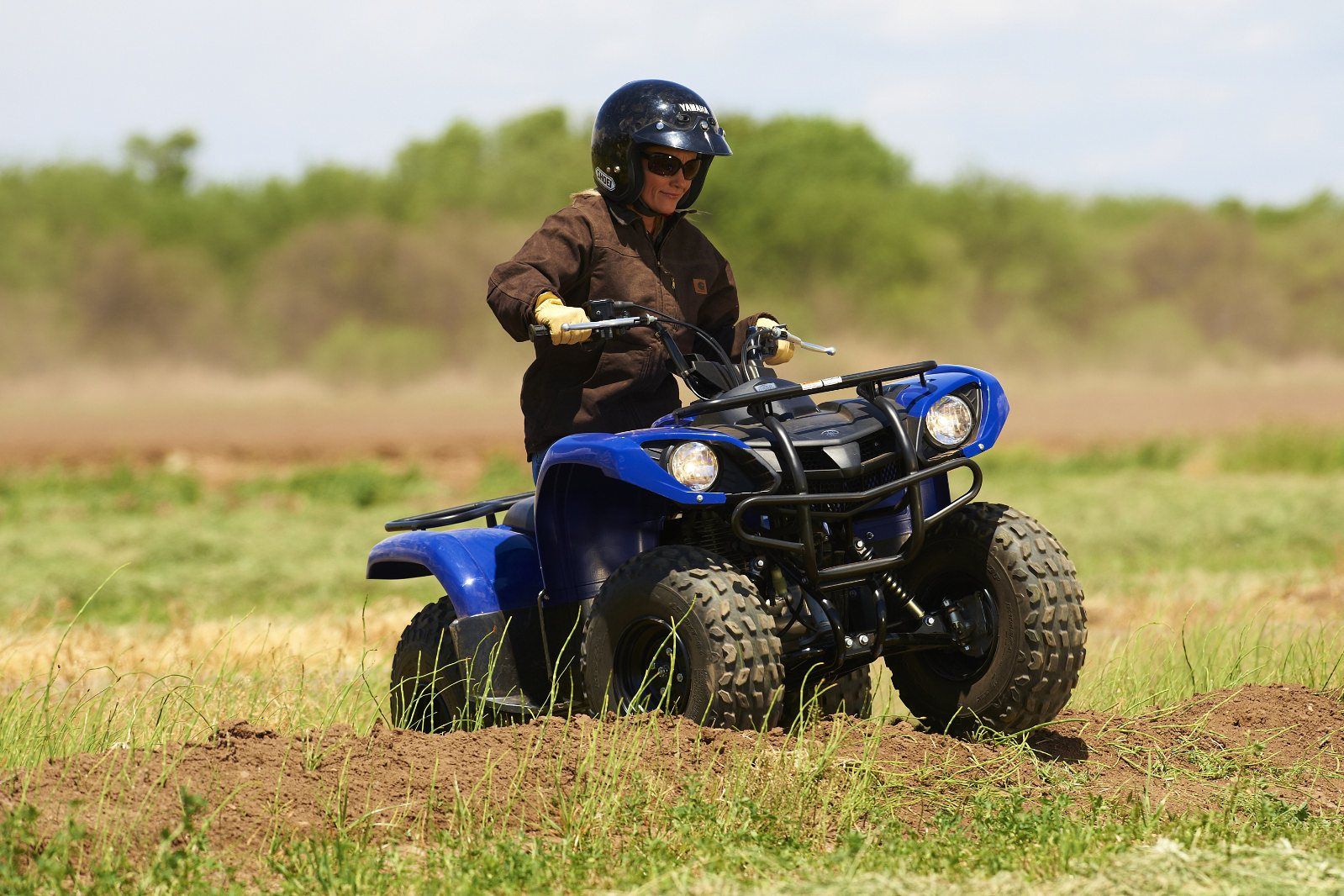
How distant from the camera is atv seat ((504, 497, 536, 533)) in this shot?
549cm

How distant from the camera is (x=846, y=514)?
4.60 metres

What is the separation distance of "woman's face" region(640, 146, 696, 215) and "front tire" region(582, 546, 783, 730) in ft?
4.35

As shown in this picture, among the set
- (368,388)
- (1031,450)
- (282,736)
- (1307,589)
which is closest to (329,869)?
(282,736)

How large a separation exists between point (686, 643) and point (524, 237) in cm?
3797

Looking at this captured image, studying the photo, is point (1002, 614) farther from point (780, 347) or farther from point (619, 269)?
point (619, 269)

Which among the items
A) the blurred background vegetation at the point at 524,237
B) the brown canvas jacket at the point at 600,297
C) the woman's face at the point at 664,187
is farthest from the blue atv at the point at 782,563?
the blurred background vegetation at the point at 524,237

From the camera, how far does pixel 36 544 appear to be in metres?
14.8

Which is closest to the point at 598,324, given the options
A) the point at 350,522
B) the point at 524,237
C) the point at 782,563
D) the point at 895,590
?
the point at 782,563

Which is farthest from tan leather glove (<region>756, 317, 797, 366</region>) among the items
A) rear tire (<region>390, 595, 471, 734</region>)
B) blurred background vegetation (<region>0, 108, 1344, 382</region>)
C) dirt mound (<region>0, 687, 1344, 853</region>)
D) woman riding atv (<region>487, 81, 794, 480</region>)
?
blurred background vegetation (<region>0, 108, 1344, 382</region>)

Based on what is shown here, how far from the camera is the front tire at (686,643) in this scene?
14.5 ft

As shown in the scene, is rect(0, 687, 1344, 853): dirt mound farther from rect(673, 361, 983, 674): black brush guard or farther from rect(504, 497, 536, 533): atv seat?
rect(504, 497, 536, 533): atv seat

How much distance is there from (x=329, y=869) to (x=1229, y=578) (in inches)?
377

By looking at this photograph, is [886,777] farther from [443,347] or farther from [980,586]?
[443,347]

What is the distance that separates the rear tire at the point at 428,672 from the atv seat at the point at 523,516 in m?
0.39
